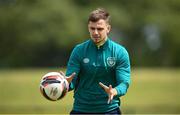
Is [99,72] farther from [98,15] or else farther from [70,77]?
[98,15]

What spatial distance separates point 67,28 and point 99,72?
4041 centimetres

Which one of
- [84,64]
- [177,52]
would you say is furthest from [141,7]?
[84,64]

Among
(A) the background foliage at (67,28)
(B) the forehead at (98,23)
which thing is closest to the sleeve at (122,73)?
(B) the forehead at (98,23)

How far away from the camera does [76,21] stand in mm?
50156

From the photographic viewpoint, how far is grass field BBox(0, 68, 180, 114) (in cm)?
2622

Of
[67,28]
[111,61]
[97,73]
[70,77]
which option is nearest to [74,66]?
[70,77]

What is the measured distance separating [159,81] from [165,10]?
1013 inches

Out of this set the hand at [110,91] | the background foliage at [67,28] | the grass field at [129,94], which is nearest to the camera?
the hand at [110,91]

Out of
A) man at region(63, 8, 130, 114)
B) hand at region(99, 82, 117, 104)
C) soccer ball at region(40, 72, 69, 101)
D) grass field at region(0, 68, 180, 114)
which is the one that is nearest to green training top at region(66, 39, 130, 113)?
man at region(63, 8, 130, 114)

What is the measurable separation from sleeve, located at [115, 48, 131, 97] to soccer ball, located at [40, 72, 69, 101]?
2.26ft

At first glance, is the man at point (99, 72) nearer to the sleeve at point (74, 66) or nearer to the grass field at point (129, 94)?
the sleeve at point (74, 66)

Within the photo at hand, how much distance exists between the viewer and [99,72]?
962 centimetres

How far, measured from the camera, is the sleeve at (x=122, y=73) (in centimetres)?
949

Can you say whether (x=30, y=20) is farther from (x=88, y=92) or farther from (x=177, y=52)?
(x=88, y=92)
